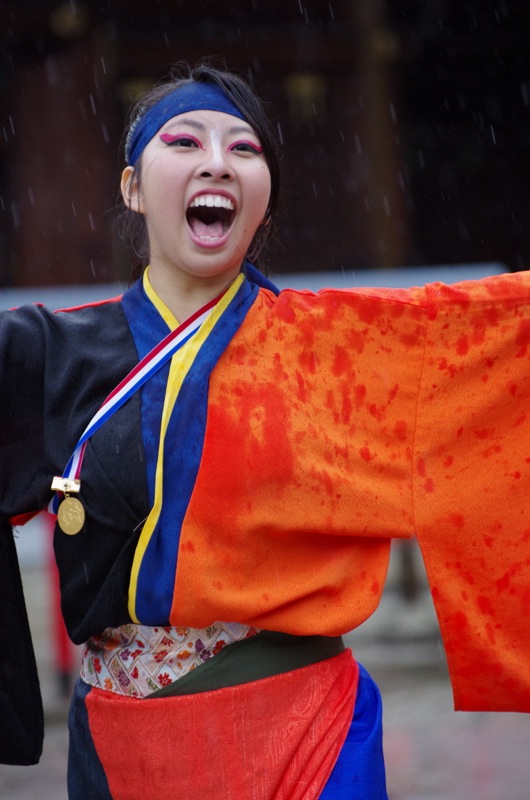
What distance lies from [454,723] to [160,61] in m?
4.64

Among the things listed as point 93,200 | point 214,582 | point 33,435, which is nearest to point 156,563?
point 214,582

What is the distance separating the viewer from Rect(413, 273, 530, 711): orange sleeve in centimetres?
229

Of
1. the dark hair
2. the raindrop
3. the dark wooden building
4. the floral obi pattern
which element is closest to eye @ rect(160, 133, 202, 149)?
the dark hair

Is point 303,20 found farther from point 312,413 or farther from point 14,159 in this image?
point 312,413

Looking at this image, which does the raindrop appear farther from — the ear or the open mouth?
the open mouth

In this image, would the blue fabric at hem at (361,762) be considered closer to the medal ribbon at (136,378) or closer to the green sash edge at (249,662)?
the green sash edge at (249,662)

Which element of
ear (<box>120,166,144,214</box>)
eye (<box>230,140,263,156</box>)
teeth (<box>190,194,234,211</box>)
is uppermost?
eye (<box>230,140,263,156</box>)

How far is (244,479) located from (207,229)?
49cm

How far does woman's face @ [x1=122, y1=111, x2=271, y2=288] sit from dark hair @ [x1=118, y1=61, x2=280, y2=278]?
1.7 inches

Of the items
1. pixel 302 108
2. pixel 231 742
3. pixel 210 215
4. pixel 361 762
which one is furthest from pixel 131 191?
pixel 302 108

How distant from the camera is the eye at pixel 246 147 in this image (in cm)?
231

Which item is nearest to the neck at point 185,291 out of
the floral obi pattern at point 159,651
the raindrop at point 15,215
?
the floral obi pattern at point 159,651

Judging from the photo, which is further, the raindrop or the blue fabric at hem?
the raindrop

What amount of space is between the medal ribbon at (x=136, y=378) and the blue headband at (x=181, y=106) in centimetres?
37
